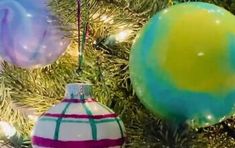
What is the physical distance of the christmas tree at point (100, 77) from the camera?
1.77ft

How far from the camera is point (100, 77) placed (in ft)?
2.10

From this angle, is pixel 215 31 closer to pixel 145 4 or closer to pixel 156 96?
pixel 156 96

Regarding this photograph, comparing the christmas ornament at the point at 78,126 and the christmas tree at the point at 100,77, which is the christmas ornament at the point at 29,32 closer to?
the christmas tree at the point at 100,77

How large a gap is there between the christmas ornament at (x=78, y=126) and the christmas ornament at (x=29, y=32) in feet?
0.38

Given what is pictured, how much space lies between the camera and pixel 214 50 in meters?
0.39

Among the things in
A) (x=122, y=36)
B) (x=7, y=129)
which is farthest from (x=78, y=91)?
→ (x=7, y=129)

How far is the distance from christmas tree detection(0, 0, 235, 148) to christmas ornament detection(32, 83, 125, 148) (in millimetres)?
42

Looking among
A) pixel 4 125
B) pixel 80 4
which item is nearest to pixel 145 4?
pixel 80 4

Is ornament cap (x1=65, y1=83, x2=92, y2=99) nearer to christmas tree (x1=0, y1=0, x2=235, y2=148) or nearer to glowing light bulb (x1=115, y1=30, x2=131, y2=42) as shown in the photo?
christmas tree (x1=0, y1=0, x2=235, y2=148)

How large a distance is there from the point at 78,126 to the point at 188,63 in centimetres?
11

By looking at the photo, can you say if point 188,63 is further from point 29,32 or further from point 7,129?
point 7,129

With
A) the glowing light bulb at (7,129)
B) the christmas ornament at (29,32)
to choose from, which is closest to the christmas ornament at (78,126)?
the christmas ornament at (29,32)

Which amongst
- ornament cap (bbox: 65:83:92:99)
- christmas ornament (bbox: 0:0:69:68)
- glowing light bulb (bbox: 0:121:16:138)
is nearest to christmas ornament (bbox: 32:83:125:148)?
ornament cap (bbox: 65:83:92:99)

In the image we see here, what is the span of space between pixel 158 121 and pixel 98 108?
60 millimetres
